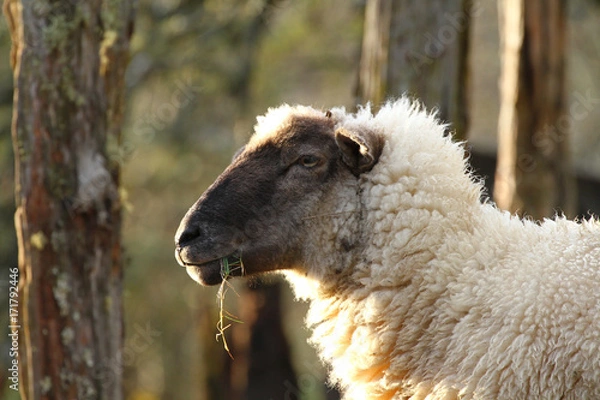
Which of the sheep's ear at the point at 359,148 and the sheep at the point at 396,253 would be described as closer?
the sheep at the point at 396,253

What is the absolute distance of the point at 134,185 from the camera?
1476 cm

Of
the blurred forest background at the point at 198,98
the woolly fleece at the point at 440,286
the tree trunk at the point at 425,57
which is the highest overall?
the blurred forest background at the point at 198,98

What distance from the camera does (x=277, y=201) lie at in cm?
428

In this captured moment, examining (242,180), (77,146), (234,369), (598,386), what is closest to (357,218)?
(242,180)

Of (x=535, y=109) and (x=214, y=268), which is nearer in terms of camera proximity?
(x=214, y=268)

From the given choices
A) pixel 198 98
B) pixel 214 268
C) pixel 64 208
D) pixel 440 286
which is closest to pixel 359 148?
pixel 440 286

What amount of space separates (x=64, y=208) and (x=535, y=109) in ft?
19.5

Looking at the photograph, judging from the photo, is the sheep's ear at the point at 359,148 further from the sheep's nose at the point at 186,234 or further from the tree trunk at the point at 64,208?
the tree trunk at the point at 64,208

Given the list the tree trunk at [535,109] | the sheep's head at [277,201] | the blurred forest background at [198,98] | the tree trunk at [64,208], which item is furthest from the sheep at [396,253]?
the tree trunk at [535,109]

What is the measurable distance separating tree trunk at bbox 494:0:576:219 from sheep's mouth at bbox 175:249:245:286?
5440 millimetres

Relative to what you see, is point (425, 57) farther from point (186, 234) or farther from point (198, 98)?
point (198, 98)

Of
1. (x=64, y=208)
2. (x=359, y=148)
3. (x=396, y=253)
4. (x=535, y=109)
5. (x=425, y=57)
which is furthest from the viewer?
(x=535, y=109)

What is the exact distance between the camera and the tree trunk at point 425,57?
6121 mm

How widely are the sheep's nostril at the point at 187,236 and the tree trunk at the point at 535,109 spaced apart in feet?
18.4
